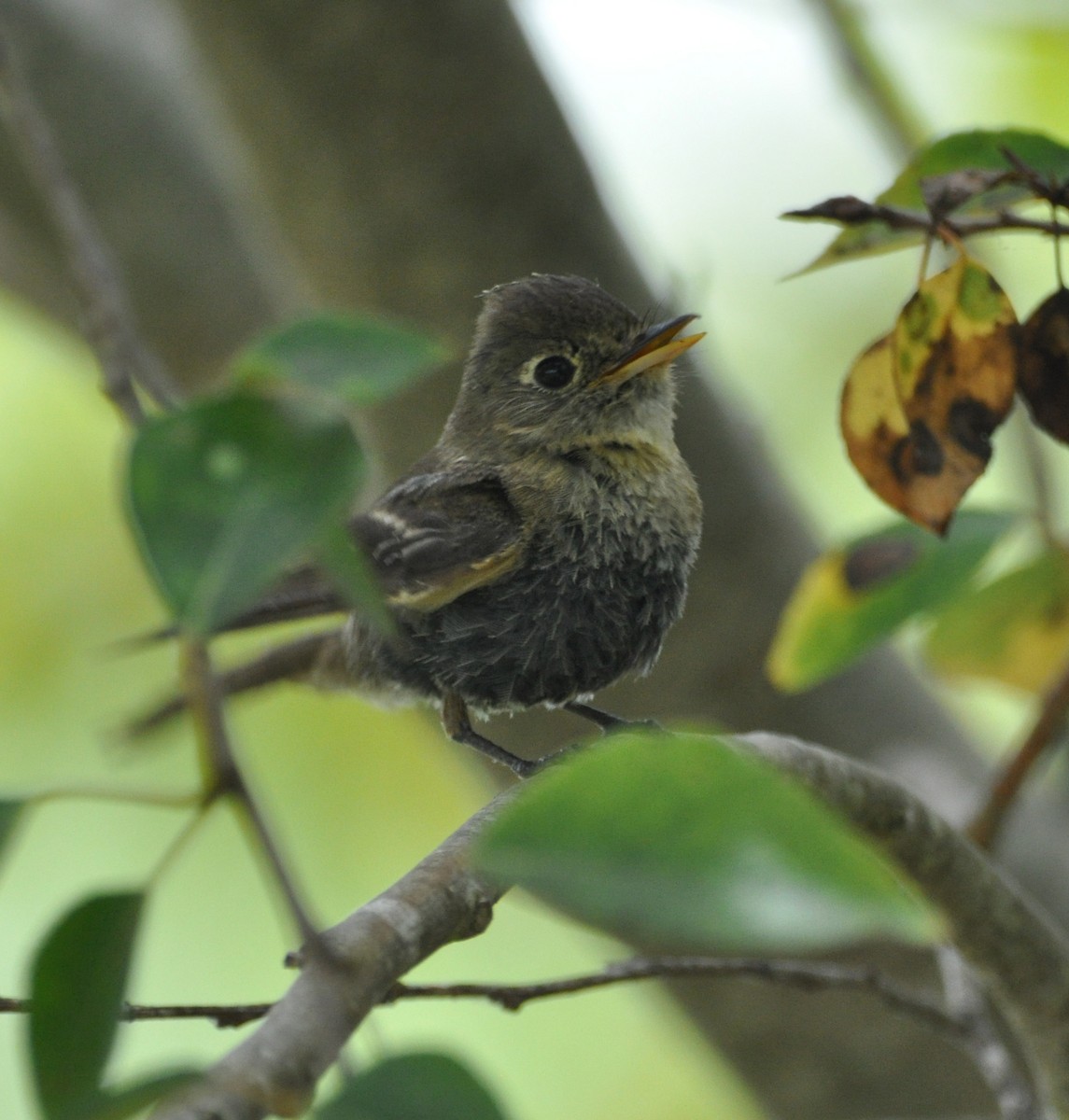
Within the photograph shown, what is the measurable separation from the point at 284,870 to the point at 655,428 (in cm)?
167

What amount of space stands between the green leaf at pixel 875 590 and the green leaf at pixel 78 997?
1.32 meters

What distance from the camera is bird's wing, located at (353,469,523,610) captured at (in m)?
2.02

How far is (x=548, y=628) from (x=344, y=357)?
40.1 inches

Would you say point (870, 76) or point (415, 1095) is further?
point (870, 76)

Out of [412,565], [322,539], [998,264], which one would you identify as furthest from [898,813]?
[998,264]

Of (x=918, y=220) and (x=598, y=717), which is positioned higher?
(x=918, y=220)

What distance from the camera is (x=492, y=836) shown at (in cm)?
71

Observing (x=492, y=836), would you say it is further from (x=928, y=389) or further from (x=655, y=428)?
(x=655, y=428)

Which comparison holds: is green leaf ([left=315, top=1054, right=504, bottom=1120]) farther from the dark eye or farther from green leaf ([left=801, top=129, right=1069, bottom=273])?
the dark eye

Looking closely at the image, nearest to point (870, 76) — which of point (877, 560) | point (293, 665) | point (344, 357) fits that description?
point (877, 560)

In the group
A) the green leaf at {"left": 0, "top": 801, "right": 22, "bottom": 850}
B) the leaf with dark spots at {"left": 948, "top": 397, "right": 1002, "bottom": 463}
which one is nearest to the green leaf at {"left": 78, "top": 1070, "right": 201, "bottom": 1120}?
the green leaf at {"left": 0, "top": 801, "right": 22, "bottom": 850}

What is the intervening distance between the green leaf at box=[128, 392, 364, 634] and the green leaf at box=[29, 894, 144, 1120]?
384 mm

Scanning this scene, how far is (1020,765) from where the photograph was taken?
235 centimetres

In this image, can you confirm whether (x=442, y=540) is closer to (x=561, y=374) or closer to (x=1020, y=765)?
(x=561, y=374)
